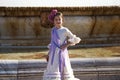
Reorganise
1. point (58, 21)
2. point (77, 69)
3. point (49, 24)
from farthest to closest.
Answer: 1. point (49, 24)
2. point (77, 69)
3. point (58, 21)

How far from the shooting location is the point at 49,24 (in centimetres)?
1006

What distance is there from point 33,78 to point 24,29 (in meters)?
2.64

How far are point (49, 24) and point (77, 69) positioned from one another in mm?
2542

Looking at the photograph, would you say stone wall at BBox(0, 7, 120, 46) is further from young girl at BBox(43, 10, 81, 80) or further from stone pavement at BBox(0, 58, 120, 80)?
young girl at BBox(43, 10, 81, 80)

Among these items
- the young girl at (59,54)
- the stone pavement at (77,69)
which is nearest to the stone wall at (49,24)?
the stone pavement at (77,69)

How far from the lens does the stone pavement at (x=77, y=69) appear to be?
25.0 feet

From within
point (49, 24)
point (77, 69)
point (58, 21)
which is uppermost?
point (58, 21)

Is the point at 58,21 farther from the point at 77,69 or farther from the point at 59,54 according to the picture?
the point at 77,69

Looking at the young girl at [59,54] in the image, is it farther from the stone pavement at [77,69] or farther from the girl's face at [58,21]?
the stone pavement at [77,69]

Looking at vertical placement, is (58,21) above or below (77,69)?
above

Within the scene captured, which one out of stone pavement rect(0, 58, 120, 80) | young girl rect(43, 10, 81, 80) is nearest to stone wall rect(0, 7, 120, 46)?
stone pavement rect(0, 58, 120, 80)

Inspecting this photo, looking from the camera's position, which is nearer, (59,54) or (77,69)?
(59,54)

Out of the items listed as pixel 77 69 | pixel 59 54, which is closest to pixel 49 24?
pixel 77 69
